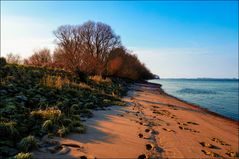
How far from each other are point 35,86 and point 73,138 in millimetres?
7101

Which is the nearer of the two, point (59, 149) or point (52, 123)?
point (59, 149)

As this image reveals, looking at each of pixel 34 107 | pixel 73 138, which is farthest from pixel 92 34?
pixel 73 138

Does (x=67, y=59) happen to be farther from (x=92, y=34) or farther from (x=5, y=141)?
(x=5, y=141)

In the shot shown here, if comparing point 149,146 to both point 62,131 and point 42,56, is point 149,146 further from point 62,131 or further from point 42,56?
point 42,56

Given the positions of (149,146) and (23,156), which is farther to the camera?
(149,146)

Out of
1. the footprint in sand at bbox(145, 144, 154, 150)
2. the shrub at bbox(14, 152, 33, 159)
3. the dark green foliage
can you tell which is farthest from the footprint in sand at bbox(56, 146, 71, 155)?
the footprint in sand at bbox(145, 144, 154, 150)

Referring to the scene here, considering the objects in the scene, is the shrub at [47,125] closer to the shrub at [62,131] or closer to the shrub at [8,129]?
the shrub at [62,131]

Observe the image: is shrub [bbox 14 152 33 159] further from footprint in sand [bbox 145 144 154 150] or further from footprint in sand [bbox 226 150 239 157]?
footprint in sand [bbox 226 150 239 157]

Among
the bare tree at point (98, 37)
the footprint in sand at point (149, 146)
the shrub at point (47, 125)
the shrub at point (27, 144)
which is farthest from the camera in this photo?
the bare tree at point (98, 37)

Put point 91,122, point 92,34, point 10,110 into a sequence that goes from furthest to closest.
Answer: point 92,34 < point 91,122 < point 10,110

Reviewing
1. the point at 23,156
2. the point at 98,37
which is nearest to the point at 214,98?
the point at 98,37

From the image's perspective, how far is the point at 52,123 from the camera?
705 centimetres

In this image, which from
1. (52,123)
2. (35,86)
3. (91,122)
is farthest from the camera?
(35,86)

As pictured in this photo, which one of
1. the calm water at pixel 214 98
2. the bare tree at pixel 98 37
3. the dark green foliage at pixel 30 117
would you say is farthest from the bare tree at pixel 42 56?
the dark green foliage at pixel 30 117
